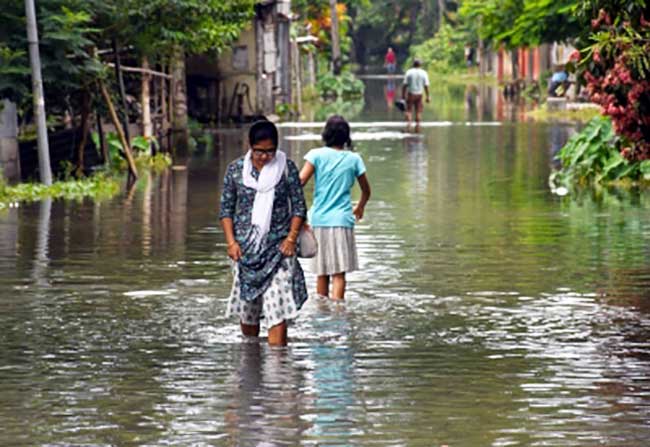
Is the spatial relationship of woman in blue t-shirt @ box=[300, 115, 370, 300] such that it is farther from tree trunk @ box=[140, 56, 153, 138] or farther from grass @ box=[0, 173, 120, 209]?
tree trunk @ box=[140, 56, 153, 138]

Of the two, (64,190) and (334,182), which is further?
(64,190)

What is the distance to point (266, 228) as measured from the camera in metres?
10.8

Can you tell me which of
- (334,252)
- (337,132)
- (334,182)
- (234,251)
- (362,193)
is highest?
(337,132)

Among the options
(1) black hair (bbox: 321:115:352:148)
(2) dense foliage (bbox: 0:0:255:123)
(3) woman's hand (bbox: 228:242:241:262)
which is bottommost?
(3) woman's hand (bbox: 228:242:241:262)

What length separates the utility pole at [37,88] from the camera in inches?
892

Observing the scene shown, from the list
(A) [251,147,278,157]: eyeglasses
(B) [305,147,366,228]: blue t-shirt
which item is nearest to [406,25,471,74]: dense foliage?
(B) [305,147,366,228]: blue t-shirt

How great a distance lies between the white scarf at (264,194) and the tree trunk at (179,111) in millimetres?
22108

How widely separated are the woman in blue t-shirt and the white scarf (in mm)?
2315

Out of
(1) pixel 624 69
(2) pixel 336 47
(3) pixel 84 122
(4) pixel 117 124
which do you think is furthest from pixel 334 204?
(2) pixel 336 47

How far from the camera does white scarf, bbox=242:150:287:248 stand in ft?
35.4

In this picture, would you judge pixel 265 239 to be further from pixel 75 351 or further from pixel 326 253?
pixel 326 253

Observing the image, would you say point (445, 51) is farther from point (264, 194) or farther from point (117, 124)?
point (264, 194)

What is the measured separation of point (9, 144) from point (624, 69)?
11.7 meters

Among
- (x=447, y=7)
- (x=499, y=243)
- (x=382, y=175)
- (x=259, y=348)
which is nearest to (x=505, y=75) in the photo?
(x=447, y=7)
